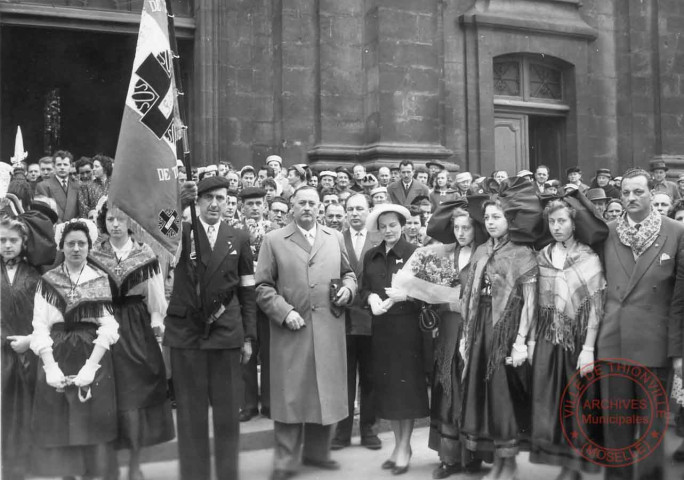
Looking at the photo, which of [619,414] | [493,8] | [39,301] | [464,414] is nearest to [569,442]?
[619,414]

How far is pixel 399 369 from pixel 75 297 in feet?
7.79

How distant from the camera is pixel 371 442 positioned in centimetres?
618

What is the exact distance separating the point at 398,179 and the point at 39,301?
21.9 feet

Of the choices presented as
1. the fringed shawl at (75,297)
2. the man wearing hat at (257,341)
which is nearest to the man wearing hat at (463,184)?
the man wearing hat at (257,341)

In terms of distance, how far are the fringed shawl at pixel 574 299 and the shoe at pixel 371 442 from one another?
1856mm

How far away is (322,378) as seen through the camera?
5.45 m

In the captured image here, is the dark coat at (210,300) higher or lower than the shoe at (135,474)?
higher

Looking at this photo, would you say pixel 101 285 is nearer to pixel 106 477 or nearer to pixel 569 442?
pixel 106 477

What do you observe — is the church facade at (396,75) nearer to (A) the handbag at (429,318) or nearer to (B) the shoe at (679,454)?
(A) the handbag at (429,318)

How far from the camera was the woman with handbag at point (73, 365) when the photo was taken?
4.63 meters

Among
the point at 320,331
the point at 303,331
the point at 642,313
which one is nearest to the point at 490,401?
the point at 642,313

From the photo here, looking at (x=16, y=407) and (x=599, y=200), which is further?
(x=599, y=200)

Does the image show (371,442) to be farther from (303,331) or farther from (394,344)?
(303,331)

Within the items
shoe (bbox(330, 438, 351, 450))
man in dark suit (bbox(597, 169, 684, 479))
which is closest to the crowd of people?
man in dark suit (bbox(597, 169, 684, 479))
